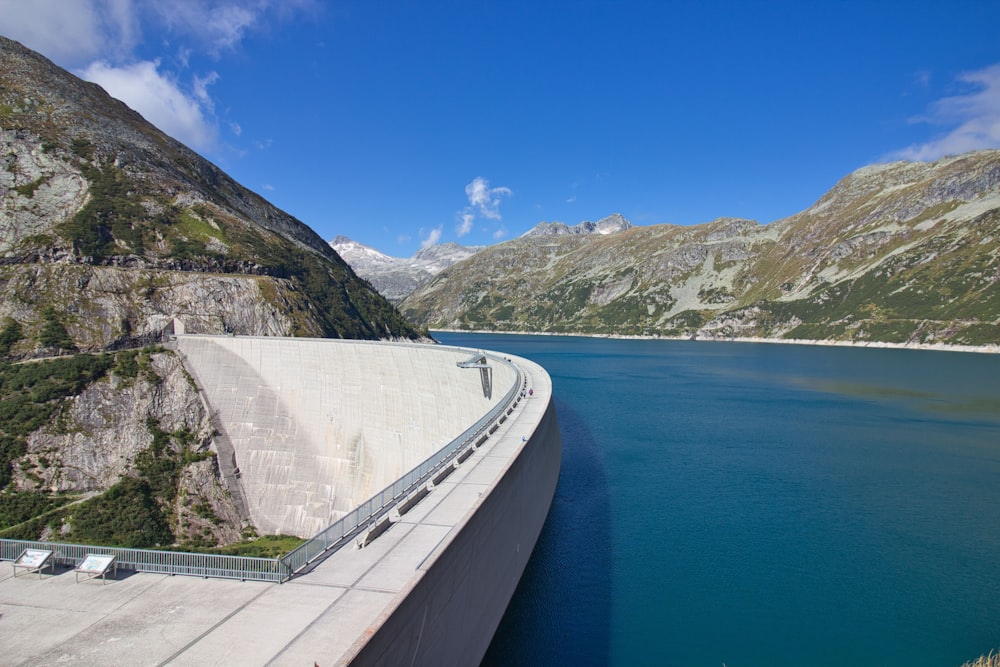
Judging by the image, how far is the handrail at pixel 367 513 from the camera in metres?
15.1

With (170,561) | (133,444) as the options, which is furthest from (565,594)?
(133,444)

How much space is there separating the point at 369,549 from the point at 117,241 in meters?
64.5

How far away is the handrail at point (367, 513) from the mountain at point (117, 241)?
1769 inches

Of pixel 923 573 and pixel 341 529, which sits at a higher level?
pixel 341 529

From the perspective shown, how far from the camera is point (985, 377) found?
93375 mm

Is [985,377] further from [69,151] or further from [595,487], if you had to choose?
[69,151]

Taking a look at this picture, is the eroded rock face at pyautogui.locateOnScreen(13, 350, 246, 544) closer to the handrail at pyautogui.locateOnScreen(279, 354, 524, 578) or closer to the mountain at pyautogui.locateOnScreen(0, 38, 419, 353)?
the mountain at pyautogui.locateOnScreen(0, 38, 419, 353)

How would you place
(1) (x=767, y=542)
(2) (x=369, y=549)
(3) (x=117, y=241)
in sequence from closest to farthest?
(2) (x=369, y=549) < (1) (x=767, y=542) < (3) (x=117, y=241)

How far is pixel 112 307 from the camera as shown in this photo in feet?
189

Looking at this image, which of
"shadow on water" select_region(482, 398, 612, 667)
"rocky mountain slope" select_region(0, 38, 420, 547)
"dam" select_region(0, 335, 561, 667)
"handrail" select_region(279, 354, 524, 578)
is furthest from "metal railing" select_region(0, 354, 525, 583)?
"rocky mountain slope" select_region(0, 38, 420, 547)

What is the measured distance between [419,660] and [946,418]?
6930cm

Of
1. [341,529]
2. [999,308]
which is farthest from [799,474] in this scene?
[999,308]

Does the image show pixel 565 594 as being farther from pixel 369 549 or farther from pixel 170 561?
pixel 170 561

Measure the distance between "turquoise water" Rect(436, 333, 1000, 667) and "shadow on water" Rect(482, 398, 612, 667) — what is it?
8 centimetres
